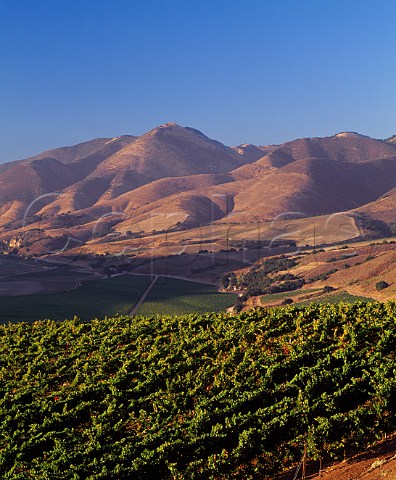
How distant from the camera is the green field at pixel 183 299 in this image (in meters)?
86.8

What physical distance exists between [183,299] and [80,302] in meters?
17.7

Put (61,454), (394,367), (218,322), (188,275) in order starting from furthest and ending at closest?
(188,275)
(218,322)
(394,367)
(61,454)

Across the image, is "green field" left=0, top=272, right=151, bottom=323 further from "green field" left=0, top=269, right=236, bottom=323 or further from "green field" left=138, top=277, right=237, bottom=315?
"green field" left=138, top=277, right=237, bottom=315

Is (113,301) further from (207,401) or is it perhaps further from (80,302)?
(207,401)

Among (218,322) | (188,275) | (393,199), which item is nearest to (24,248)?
(188,275)

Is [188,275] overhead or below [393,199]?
below

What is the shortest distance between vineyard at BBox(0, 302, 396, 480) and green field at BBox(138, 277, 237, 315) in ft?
190

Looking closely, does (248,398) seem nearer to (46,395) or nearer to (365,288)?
(46,395)

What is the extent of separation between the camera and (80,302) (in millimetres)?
97625

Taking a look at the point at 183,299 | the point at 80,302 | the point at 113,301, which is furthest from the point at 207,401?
the point at 80,302

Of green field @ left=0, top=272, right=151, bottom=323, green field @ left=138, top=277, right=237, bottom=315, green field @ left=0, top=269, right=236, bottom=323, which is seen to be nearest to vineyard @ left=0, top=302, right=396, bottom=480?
green field @ left=138, top=277, right=237, bottom=315

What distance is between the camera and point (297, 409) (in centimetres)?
1805

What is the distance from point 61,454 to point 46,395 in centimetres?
454

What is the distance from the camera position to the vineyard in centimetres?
1752
